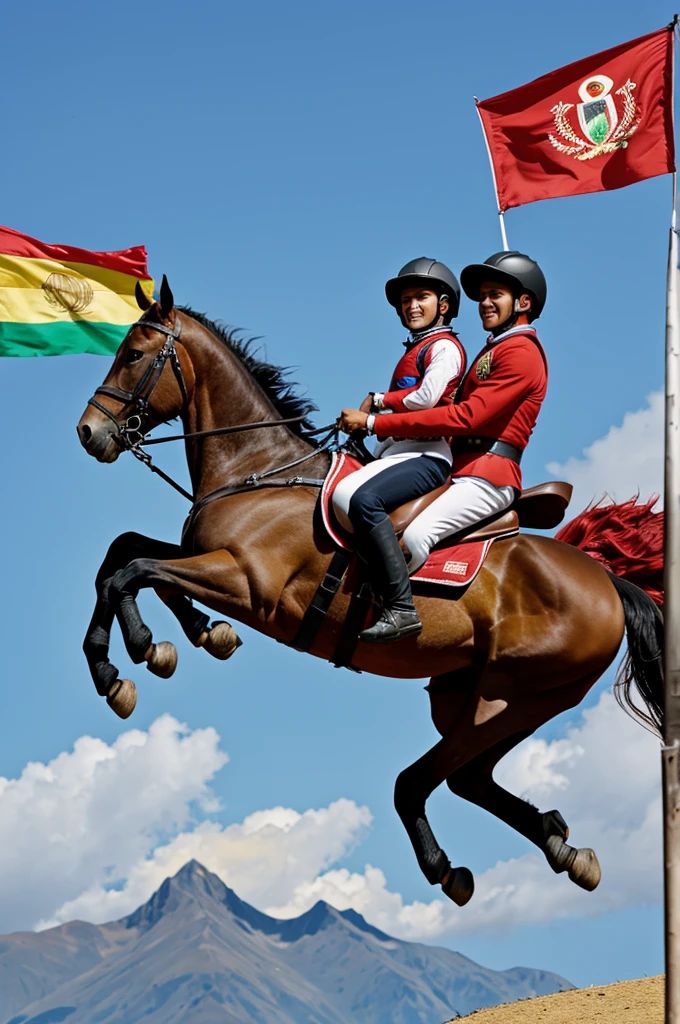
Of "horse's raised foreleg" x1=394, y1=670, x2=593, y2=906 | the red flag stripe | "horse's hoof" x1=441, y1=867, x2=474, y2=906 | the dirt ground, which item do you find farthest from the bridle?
the dirt ground

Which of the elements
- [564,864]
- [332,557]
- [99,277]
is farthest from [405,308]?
[99,277]

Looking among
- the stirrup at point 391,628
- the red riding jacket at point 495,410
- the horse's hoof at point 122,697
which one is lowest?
the stirrup at point 391,628

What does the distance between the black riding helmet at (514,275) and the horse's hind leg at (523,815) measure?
127 inches

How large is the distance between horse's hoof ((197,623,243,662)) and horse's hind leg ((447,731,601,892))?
2228 mm

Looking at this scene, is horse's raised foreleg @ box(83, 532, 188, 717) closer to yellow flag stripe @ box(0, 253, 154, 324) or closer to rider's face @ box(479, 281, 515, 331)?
rider's face @ box(479, 281, 515, 331)

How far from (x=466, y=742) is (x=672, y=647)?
5.13 ft

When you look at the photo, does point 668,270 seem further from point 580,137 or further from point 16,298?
point 16,298

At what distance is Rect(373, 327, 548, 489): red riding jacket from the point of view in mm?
9438

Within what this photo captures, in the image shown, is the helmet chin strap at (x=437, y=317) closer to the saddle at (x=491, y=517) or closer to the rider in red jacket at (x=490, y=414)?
the rider in red jacket at (x=490, y=414)

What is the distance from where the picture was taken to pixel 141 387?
9961 mm

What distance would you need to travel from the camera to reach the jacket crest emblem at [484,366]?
965 cm

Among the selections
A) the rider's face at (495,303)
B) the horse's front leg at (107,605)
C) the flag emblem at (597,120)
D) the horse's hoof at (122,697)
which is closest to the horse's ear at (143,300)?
the horse's front leg at (107,605)

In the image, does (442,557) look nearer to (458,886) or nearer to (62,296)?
(458,886)

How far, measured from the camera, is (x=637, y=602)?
10359mm
